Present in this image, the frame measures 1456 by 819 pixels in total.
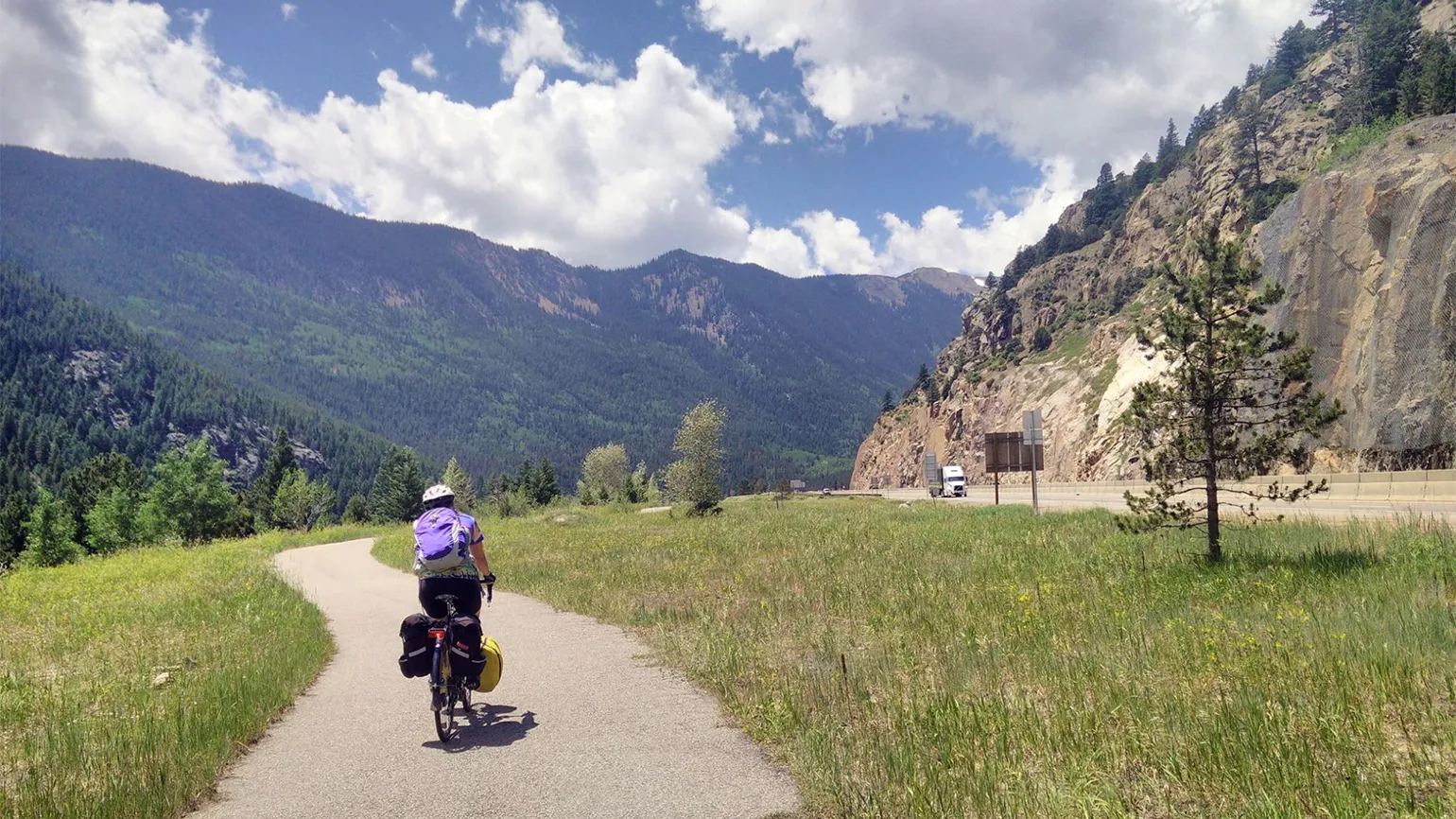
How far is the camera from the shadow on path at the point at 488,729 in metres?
6.46

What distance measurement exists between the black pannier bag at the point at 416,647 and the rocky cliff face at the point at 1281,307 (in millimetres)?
A: 8032

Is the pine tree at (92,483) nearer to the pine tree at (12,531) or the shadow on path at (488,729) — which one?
the pine tree at (12,531)

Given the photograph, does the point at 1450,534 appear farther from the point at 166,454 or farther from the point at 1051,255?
the point at 1051,255

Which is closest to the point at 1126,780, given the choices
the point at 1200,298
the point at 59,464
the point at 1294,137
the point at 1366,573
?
the point at 1366,573

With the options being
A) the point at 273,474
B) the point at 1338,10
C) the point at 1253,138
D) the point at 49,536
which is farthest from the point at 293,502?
the point at 1338,10

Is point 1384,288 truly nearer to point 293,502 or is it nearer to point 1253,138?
point 1253,138

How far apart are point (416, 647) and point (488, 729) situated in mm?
1022

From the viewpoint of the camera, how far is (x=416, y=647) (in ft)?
23.3

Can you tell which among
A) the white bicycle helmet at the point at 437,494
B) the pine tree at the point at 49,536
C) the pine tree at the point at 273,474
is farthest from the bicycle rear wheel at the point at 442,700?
the pine tree at the point at 273,474

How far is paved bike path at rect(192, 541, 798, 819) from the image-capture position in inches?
198

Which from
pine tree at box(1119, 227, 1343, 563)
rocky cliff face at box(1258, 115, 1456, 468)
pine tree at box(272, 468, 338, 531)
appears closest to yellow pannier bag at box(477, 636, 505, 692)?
pine tree at box(1119, 227, 1343, 563)

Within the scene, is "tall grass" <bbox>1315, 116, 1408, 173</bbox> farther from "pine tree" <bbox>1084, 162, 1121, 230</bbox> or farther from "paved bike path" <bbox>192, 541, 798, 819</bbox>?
"pine tree" <bbox>1084, 162, 1121, 230</bbox>

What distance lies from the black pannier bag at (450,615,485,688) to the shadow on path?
1.37 feet

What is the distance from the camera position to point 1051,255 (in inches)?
4865
